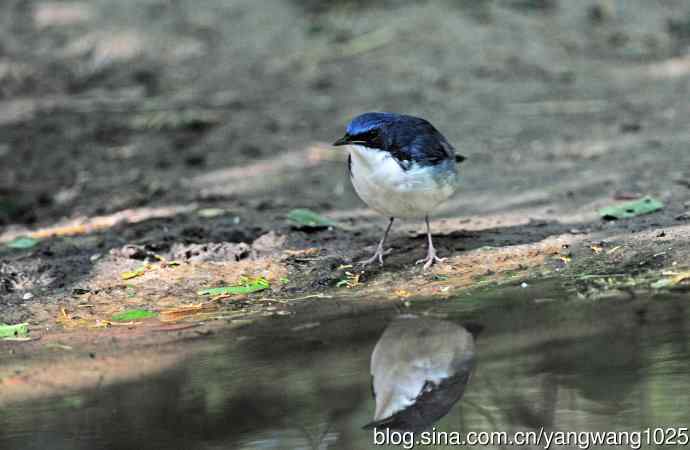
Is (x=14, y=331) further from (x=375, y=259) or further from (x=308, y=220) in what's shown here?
(x=308, y=220)

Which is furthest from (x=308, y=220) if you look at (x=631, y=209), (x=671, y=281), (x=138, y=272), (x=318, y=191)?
(x=671, y=281)

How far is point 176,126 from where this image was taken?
1018 centimetres

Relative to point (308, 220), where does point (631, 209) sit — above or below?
above

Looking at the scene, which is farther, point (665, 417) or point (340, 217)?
point (340, 217)

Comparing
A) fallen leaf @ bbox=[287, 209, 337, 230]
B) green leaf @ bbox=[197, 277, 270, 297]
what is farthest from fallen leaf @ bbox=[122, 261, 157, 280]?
fallen leaf @ bbox=[287, 209, 337, 230]

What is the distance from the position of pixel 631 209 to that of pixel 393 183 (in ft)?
6.09

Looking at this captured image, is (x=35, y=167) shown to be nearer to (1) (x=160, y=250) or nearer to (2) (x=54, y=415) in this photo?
(1) (x=160, y=250)

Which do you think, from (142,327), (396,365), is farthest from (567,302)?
(142,327)

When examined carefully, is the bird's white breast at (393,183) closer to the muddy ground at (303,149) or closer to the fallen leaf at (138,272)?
the muddy ground at (303,149)

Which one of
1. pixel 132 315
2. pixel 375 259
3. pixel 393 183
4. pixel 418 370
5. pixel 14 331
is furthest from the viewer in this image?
pixel 375 259

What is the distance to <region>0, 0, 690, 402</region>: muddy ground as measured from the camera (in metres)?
6.05

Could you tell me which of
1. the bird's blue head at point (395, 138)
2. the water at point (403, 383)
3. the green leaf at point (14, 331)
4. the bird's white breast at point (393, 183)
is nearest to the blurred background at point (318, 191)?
the water at point (403, 383)

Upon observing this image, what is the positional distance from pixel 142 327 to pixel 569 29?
7731 millimetres

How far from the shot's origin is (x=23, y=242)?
24.2ft
